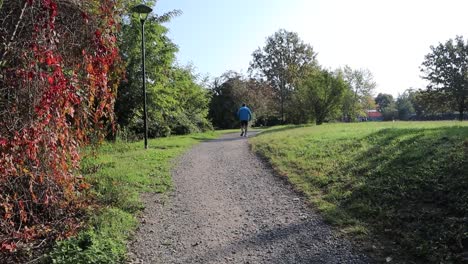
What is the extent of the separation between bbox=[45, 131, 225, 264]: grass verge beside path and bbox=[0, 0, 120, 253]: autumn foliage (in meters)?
0.43

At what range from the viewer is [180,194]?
747 centimetres

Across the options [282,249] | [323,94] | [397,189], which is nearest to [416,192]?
[397,189]

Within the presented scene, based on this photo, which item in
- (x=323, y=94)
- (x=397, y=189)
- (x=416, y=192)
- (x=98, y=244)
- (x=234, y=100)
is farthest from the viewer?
(x=234, y=100)

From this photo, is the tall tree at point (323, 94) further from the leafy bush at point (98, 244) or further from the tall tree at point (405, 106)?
the tall tree at point (405, 106)

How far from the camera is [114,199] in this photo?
6.52 m

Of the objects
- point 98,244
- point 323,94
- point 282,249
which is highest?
point 323,94

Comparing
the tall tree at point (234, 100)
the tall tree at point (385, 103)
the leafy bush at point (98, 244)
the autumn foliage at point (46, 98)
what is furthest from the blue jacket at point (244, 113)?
the tall tree at point (385, 103)

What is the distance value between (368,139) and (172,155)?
5775mm

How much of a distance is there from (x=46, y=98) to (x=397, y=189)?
533 centimetres

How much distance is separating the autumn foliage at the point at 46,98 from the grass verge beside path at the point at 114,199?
16.7 inches

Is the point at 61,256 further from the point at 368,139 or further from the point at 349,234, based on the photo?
the point at 368,139

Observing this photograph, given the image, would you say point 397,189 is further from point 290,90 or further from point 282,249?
point 290,90

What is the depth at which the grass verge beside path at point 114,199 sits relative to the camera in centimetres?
454

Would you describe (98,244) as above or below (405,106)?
below
